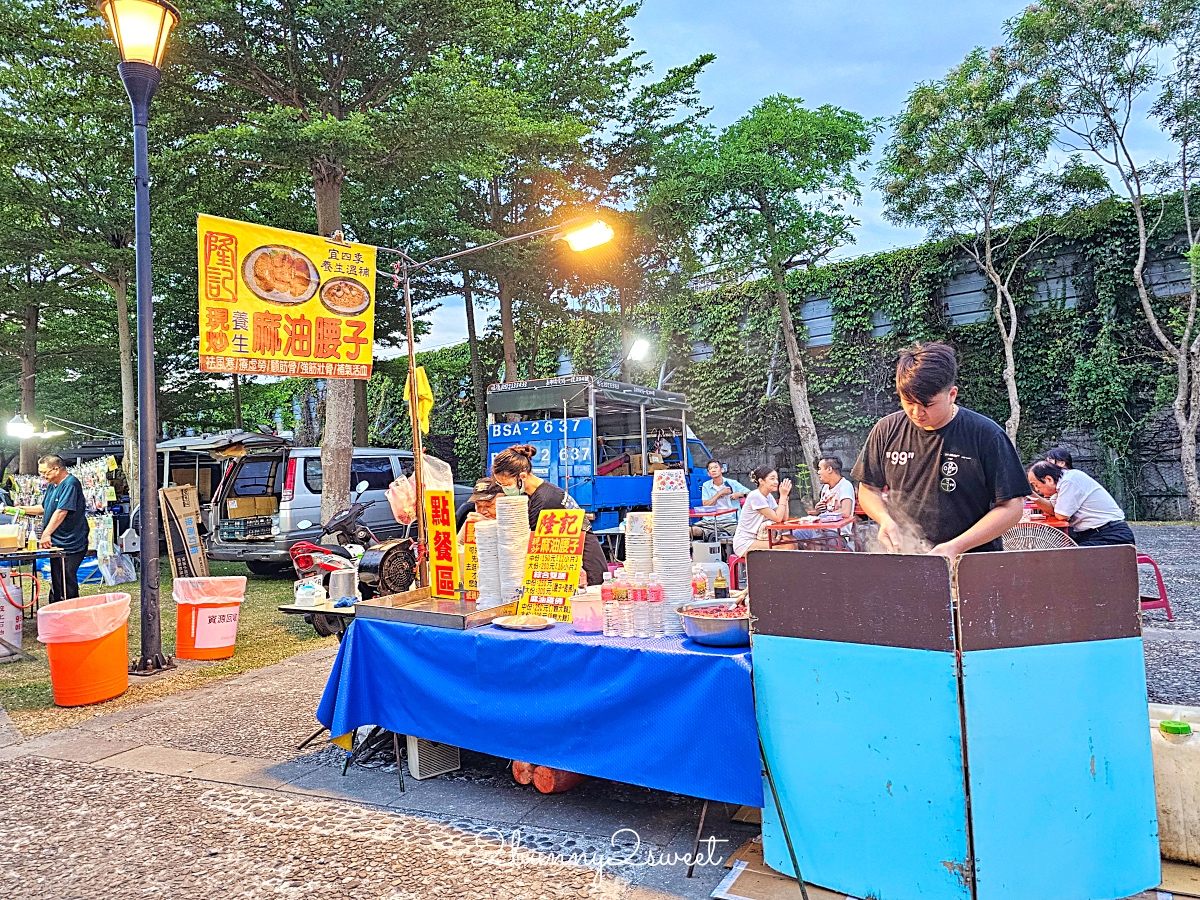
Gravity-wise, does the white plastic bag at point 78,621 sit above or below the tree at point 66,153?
below

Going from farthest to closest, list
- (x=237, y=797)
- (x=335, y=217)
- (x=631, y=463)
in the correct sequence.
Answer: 1. (x=631, y=463)
2. (x=335, y=217)
3. (x=237, y=797)

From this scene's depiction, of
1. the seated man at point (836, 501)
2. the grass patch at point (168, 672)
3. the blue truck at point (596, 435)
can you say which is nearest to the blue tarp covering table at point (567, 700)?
the grass patch at point (168, 672)

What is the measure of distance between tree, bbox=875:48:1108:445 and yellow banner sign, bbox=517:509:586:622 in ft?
51.1

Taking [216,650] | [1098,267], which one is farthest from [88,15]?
[1098,267]

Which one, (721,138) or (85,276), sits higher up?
(721,138)

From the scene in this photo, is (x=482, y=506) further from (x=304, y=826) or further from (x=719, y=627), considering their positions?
(x=719, y=627)

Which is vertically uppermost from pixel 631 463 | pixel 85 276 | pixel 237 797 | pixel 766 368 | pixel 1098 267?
pixel 85 276

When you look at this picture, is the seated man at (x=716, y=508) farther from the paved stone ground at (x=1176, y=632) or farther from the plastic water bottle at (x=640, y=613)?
the plastic water bottle at (x=640, y=613)

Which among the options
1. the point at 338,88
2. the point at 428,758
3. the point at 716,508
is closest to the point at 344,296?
the point at 428,758

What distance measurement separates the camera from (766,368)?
20156mm

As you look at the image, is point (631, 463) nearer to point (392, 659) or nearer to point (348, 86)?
point (348, 86)

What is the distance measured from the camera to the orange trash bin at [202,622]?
6.73m

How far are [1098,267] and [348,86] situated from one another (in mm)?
15322

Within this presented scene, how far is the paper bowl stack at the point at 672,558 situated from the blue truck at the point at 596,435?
8.39 metres
